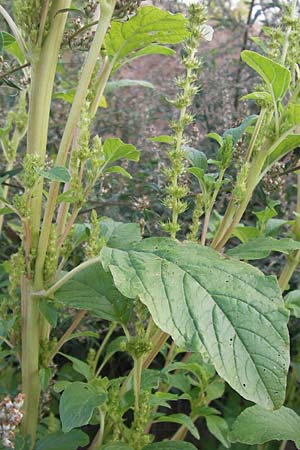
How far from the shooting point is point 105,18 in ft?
2.71

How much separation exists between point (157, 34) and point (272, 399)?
580 mm

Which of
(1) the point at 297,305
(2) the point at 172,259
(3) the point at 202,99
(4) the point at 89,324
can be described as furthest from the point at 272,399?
(3) the point at 202,99

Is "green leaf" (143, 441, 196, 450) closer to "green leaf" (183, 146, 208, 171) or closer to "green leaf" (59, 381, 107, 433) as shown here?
"green leaf" (59, 381, 107, 433)

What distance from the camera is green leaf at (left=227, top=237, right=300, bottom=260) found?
85 cm

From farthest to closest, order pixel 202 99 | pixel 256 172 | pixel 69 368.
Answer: pixel 202 99 → pixel 69 368 → pixel 256 172

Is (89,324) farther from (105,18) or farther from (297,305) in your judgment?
(105,18)

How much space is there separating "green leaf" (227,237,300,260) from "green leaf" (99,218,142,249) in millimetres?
190

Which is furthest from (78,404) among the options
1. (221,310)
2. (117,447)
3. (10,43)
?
(10,43)

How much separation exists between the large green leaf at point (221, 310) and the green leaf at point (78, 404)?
8.4 inches

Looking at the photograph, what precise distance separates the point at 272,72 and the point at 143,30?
0.22 meters

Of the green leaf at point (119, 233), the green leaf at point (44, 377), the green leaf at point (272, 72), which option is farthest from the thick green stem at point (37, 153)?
the green leaf at point (272, 72)

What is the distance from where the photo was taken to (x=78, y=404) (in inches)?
32.7

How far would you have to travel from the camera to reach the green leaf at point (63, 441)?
929 millimetres

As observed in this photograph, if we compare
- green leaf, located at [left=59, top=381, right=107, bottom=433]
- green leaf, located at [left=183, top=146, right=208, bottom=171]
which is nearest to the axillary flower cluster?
green leaf, located at [left=59, top=381, right=107, bottom=433]
